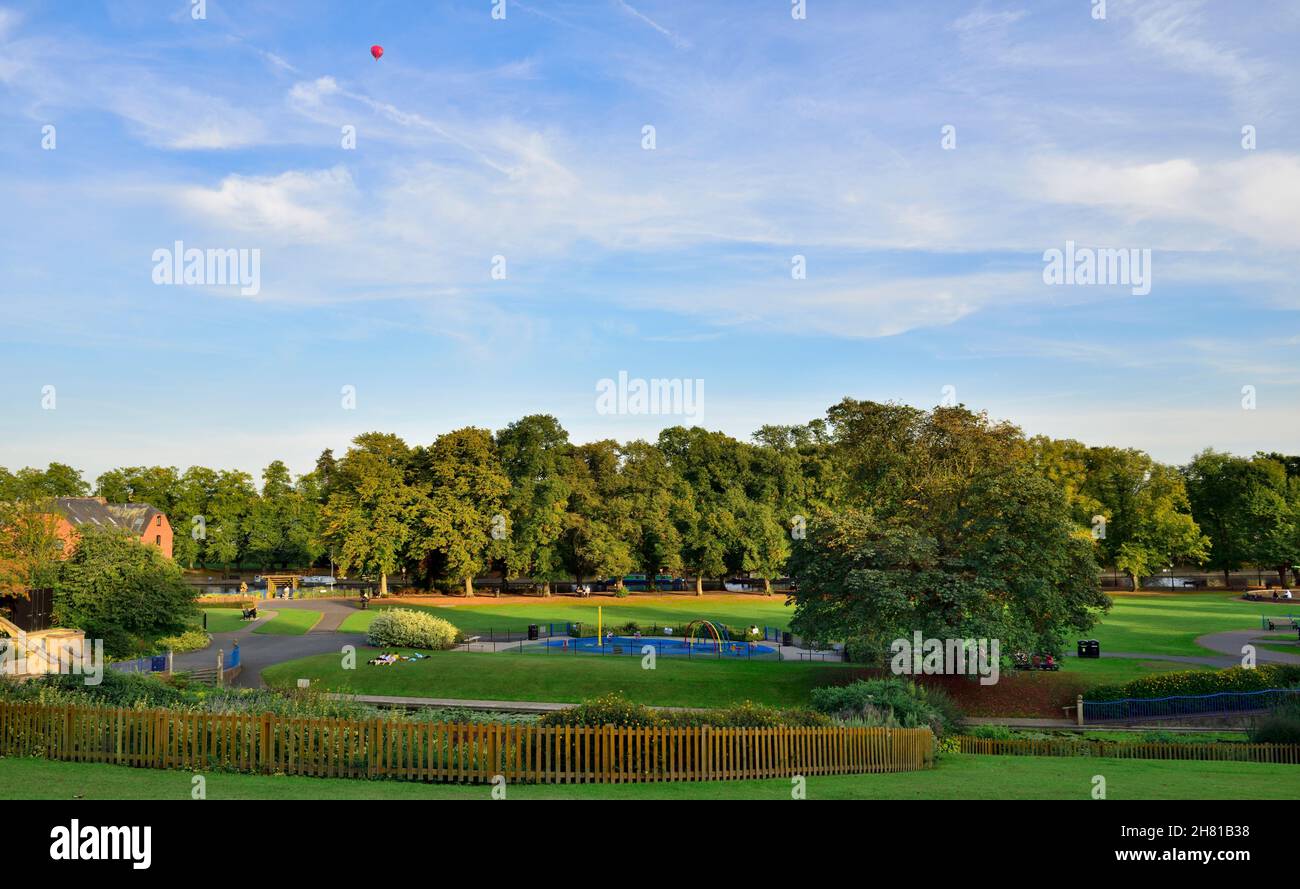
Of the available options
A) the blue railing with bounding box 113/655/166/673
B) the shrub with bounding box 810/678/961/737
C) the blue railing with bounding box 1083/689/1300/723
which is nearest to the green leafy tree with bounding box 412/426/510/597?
the blue railing with bounding box 113/655/166/673

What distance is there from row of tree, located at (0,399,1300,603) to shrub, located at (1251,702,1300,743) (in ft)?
121

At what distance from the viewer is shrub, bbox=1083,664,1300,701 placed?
102 ft

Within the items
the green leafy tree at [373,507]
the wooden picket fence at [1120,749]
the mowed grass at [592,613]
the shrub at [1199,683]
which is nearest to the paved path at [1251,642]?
the shrub at [1199,683]

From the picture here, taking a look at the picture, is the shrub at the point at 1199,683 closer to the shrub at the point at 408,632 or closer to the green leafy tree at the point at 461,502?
the shrub at the point at 408,632

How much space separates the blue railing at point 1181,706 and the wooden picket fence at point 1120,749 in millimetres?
6517

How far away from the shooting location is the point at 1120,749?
23.9m

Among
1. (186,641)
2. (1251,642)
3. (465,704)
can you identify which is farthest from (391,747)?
(1251,642)

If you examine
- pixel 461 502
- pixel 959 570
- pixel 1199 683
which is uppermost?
pixel 461 502

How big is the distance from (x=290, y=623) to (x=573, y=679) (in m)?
28.4

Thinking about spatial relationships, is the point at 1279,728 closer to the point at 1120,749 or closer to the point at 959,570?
the point at 1120,749
